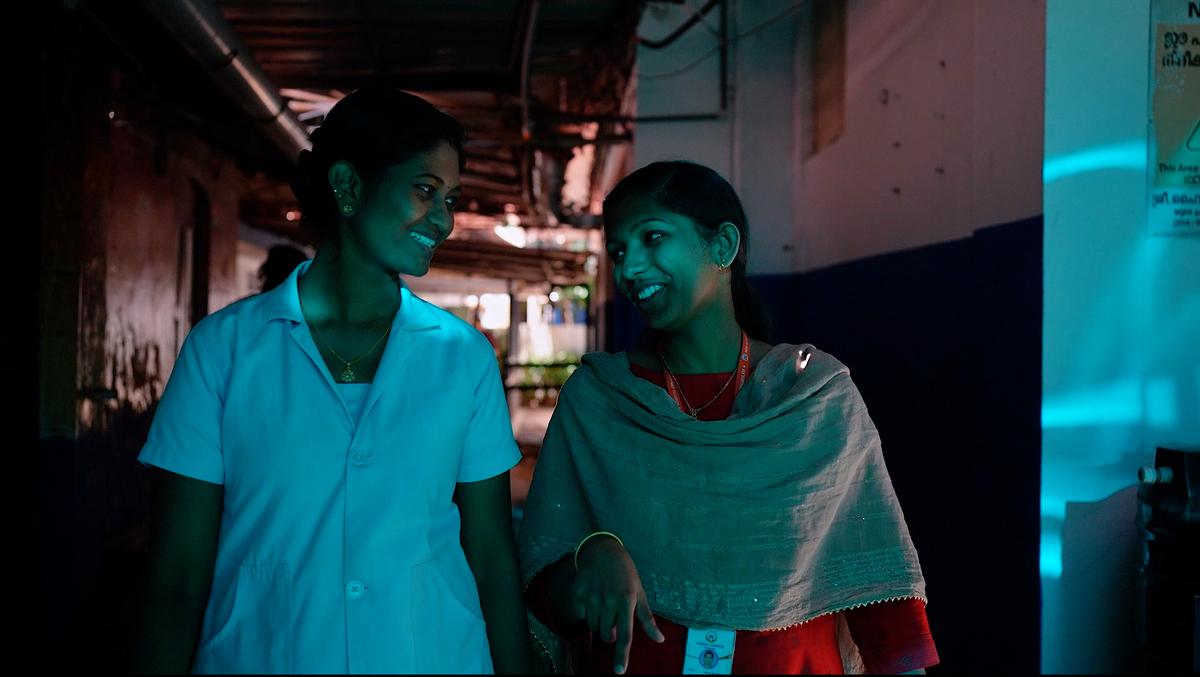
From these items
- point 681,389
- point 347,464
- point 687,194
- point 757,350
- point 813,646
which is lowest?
point 813,646

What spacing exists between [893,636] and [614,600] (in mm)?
740

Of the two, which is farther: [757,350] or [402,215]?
[757,350]

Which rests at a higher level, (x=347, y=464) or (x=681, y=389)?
(x=681, y=389)

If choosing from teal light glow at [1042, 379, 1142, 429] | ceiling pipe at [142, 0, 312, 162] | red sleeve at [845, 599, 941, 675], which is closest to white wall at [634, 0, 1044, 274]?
teal light glow at [1042, 379, 1142, 429]

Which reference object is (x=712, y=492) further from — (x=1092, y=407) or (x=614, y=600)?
(x=1092, y=407)

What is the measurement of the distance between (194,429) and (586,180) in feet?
37.0

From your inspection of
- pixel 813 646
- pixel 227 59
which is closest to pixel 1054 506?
pixel 813 646

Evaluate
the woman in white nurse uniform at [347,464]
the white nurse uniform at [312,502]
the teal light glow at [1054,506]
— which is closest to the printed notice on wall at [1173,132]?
the teal light glow at [1054,506]

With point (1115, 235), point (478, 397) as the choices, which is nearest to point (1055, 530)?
point (1115, 235)

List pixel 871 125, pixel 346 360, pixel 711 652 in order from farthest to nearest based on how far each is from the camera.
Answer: pixel 871 125 → pixel 711 652 → pixel 346 360

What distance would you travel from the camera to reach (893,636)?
1902mm

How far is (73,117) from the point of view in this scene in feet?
14.3

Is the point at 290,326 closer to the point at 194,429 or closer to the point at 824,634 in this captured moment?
the point at 194,429

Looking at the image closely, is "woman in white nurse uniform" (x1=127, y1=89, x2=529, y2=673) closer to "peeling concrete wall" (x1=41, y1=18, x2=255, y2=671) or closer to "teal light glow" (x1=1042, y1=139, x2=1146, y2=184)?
"teal light glow" (x1=1042, y1=139, x2=1146, y2=184)
